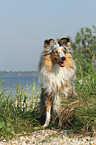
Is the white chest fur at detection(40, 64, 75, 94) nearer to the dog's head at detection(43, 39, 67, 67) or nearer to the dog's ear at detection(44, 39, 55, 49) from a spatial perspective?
the dog's head at detection(43, 39, 67, 67)

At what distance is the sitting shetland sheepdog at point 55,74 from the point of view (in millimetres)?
4992

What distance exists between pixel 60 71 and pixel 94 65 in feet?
11.4

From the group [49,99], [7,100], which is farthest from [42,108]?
[7,100]

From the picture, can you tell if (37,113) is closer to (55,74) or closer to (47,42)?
(55,74)

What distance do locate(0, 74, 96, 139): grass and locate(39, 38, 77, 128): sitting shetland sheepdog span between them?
→ 0.78 feet

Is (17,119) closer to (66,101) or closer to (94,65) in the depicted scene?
(66,101)

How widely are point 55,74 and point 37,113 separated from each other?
142 cm

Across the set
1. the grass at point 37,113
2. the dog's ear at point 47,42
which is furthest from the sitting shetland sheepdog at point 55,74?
the grass at point 37,113

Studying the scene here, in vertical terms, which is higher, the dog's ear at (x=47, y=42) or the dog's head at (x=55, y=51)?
the dog's ear at (x=47, y=42)

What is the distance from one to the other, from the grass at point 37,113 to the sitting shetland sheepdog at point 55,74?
0.78 feet

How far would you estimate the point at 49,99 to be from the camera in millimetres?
5160

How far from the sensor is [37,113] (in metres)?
5.95

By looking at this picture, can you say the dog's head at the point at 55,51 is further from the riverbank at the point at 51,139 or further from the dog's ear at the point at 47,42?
the riverbank at the point at 51,139

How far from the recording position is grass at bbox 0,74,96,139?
15.8 feet
